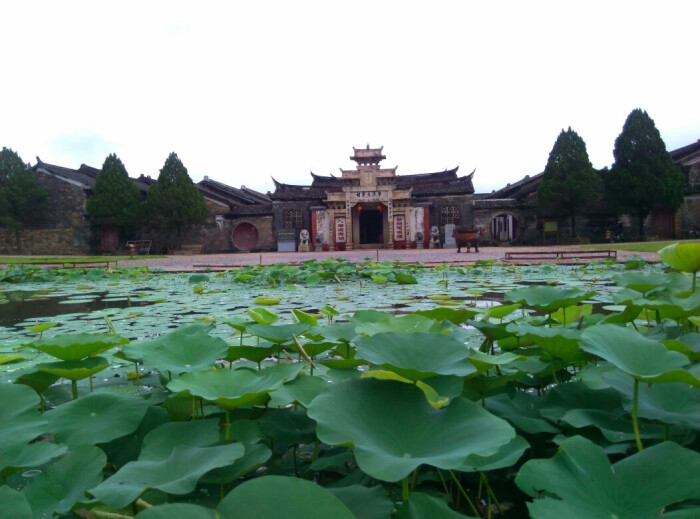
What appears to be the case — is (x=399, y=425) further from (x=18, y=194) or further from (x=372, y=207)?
(x=18, y=194)

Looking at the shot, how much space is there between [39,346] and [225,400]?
0.48 metres

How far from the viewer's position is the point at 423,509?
1.53 feet

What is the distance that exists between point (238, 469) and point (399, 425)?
0.20 meters

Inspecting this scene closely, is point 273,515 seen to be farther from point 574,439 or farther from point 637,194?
point 637,194

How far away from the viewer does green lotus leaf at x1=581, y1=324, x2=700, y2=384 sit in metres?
0.64

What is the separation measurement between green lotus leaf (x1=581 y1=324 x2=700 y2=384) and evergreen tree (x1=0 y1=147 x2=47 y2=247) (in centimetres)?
2120

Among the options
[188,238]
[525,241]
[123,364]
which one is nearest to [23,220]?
[188,238]

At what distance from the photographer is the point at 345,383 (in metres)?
0.60

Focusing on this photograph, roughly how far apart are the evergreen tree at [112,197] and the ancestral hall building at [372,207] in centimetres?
559

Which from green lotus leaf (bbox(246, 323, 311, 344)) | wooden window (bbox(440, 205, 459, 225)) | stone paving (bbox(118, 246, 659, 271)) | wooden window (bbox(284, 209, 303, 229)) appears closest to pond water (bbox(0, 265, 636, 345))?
green lotus leaf (bbox(246, 323, 311, 344))

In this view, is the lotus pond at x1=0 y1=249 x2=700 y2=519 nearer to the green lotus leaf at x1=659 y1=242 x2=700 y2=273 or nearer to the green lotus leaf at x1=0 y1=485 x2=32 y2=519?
the green lotus leaf at x1=0 y1=485 x2=32 y2=519

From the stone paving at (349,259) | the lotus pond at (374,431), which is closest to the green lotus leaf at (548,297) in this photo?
the lotus pond at (374,431)

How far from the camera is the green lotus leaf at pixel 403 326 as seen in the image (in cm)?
98

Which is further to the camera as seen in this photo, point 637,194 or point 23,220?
point 23,220
